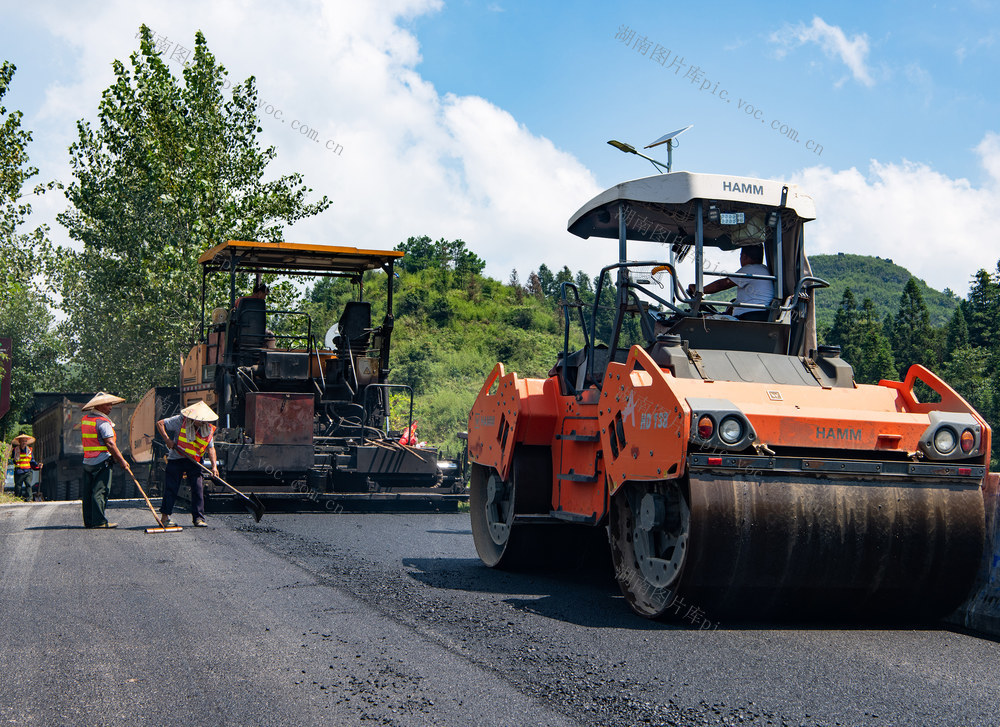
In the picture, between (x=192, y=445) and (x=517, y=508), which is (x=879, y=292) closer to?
(x=192, y=445)

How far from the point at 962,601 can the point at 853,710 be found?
179 centimetres

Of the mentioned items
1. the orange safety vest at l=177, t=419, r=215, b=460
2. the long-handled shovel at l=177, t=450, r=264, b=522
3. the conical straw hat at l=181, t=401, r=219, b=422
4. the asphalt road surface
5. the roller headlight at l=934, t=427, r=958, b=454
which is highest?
the conical straw hat at l=181, t=401, r=219, b=422

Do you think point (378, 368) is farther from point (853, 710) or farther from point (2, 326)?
point (2, 326)

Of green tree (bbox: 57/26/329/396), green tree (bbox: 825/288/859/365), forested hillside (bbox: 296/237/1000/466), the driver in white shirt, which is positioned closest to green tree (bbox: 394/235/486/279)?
forested hillside (bbox: 296/237/1000/466)

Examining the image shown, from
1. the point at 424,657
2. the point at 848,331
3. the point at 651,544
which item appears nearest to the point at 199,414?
the point at 651,544

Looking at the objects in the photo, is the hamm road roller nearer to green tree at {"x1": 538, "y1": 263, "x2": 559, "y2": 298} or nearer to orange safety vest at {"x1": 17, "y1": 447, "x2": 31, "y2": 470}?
orange safety vest at {"x1": 17, "y1": 447, "x2": 31, "y2": 470}

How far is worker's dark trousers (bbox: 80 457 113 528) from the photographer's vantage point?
10352mm

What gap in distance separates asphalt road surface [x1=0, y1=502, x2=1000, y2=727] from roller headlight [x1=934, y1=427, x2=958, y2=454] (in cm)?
97

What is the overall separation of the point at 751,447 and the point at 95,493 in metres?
7.45

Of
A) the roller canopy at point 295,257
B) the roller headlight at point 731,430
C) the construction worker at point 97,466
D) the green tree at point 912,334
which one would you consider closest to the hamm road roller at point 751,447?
the roller headlight at point 731,430

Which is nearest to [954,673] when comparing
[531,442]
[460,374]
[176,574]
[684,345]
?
[684,345]

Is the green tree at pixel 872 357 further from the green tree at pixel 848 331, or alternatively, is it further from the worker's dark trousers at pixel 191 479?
the worker's dark trousers at pixel 191 479

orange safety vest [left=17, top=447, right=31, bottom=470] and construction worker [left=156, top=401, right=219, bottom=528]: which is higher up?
construction worker [left=156, top=401, right=219, bottom=528]

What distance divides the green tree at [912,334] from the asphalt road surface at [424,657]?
67611 mm
